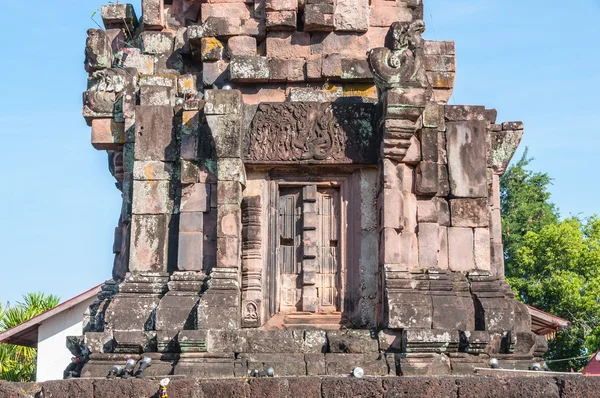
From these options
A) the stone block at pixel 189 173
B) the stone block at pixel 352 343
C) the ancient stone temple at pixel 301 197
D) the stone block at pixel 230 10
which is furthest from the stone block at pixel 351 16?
the stone block at pixel 352 343

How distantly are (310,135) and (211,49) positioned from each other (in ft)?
6.82

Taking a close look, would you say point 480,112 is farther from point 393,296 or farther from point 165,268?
point 165,268

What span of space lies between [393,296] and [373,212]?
1.53 meters

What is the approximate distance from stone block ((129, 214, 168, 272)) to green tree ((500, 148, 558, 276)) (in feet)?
72.9

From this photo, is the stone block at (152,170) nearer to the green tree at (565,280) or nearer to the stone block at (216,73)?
the stone block at (216,73)

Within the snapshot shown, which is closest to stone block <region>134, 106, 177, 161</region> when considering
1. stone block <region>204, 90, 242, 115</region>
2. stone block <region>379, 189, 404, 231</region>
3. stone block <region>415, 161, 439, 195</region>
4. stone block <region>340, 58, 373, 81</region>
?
stone block <region>204, 90, 242, 115</region>

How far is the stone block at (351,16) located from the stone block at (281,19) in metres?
0.63

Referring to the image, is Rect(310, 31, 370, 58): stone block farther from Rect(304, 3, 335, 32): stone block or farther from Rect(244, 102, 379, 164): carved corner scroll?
Rect(244, 102, 379, 164): carved corner scroll

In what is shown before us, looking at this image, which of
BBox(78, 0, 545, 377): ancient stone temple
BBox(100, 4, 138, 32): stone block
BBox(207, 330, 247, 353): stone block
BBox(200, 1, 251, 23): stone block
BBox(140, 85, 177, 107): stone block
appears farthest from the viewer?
BBox(100, 4, 138, 32): stone block

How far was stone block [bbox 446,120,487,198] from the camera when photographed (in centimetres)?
1341

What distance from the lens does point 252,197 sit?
13461mm

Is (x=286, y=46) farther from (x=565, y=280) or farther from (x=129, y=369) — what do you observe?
(x=565, y=280)

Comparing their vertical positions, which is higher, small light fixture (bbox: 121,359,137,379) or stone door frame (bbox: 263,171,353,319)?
stone door frame (bbox: 263,171,353,319)

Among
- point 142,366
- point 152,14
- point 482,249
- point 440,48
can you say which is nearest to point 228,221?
point 142,366
